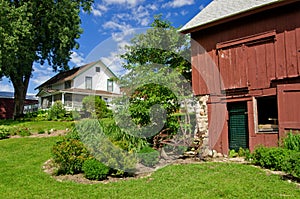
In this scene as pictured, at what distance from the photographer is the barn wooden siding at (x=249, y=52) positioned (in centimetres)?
746

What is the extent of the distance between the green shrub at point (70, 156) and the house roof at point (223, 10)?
224 inches

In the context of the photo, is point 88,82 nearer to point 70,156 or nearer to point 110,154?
point 70,156

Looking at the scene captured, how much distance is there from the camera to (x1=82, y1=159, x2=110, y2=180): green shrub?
5.95m

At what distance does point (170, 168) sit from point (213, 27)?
5.25 m

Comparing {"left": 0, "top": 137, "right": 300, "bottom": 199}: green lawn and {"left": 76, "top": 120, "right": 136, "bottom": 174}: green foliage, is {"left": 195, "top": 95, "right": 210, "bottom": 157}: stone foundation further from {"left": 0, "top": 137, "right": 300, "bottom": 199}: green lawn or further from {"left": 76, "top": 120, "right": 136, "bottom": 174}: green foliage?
{"left": 76, "top": 120, "right": 136, "bottom": 174}: green foliage

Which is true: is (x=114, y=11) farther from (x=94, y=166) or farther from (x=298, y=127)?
(x=298, y=127)

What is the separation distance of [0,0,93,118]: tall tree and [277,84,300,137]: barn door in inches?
630

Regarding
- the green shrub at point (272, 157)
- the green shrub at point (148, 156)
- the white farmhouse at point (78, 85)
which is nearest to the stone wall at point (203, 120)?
the green shrub at point (272, 157)

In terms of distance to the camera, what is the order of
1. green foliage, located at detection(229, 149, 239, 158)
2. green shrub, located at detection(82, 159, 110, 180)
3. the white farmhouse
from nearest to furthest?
green shrub, located at detection(82, 159, 110, 180) → green foliage, located at detection(229, 149, 239, 158) → the white farmhouse

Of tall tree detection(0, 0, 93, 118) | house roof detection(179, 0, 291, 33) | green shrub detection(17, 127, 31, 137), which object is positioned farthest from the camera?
tall tree detection(0, 0, 93, 118)

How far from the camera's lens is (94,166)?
Result: 5996mm

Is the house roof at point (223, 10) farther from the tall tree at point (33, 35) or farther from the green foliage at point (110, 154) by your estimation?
the tall tree at point (33, 35)

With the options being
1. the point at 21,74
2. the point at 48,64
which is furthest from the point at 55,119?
the point at 48,64

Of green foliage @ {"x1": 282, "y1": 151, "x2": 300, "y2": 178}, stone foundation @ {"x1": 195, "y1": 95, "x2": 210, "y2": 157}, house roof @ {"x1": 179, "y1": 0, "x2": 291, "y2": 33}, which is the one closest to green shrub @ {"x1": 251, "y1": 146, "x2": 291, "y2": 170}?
green foliage @ {"x1": 282, "y1": 151, "x2": 300, "y2": 178}
